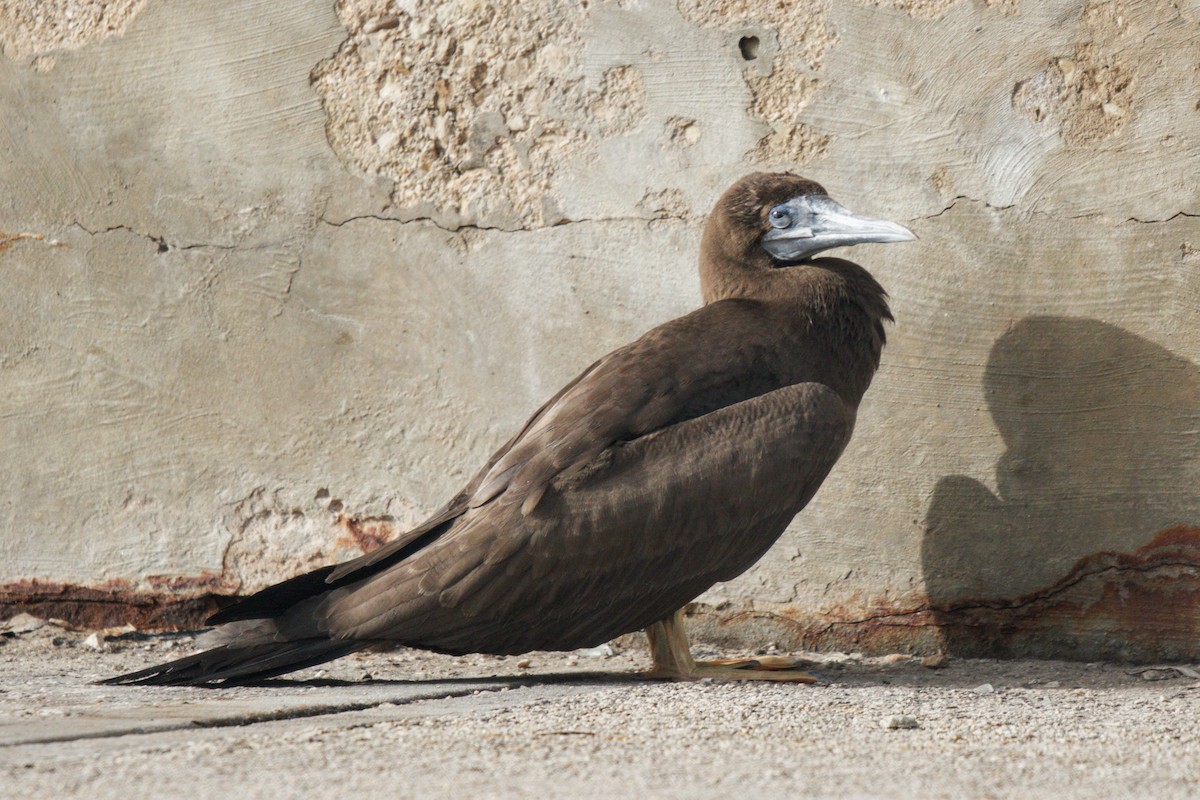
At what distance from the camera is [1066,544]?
15.6 ft

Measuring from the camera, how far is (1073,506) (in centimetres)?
475

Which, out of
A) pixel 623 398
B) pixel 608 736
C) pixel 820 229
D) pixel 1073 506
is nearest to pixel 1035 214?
pixel 820 229

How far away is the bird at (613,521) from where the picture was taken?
163 inches

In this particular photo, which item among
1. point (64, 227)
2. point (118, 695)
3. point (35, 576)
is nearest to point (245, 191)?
point (64, 227)

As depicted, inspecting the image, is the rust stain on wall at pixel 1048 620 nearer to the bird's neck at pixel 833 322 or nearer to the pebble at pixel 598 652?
the pebble at pixel 598 652

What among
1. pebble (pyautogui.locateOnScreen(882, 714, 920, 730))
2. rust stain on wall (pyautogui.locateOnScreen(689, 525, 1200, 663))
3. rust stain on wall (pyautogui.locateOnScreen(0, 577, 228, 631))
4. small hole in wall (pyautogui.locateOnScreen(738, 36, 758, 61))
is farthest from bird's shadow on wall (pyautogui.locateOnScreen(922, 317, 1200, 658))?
rust stain on wall (pyautogui.locateOnScreen(0, 577, 228, 631))

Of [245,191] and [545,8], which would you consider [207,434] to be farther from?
[545,8]

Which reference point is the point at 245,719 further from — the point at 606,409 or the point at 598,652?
the point at 598,652

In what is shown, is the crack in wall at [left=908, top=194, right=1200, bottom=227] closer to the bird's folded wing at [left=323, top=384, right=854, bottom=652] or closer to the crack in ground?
the bird's folded wing at [left=323, top=384, right=854, bottom=652]

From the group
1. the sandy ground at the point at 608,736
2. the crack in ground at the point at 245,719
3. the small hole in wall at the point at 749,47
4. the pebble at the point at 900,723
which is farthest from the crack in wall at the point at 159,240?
the pebble at the point at 900,723

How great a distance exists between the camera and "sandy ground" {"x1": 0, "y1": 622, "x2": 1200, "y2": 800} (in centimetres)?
270

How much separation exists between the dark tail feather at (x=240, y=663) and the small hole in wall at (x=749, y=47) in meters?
2.30

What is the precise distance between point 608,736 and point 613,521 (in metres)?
1.06

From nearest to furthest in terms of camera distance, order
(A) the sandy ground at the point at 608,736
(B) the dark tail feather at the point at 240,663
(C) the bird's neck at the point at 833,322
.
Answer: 1. (A) the sandy ground at the point at 608,736
2. (B) the dark tail feather at the point at 240,663
3. (C) the bird's neck at the point at 833,322
